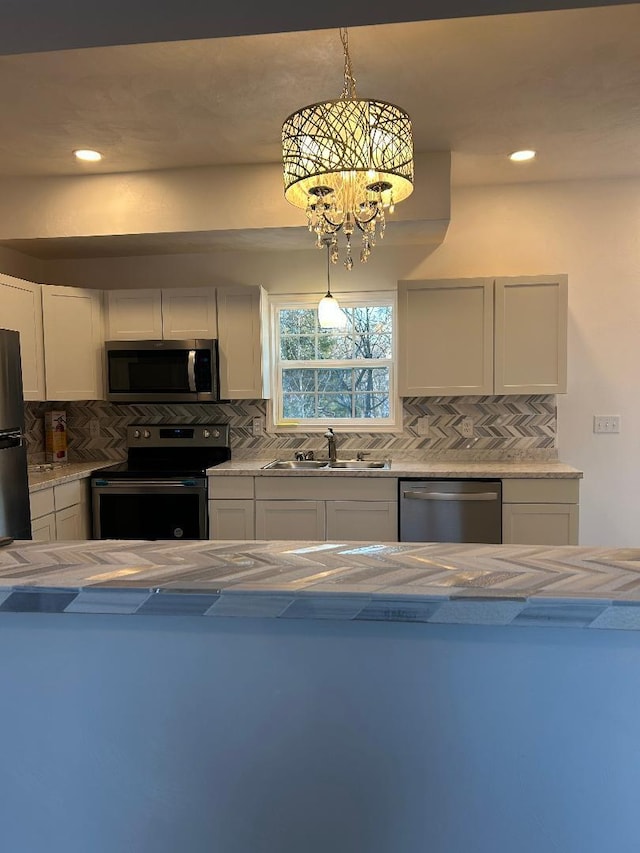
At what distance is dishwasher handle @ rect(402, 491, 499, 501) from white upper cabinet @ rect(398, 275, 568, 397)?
668 mm

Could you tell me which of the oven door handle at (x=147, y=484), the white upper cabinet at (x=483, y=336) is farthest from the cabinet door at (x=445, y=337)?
the oven door handle at (x=147, y=484)

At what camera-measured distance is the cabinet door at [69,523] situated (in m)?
3.19

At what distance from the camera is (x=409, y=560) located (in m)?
1.07

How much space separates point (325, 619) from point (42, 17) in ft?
4.43

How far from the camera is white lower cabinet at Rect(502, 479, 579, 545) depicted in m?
3.11

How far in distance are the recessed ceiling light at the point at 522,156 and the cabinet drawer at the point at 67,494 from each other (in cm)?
319

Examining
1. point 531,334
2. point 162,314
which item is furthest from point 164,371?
point 531,334

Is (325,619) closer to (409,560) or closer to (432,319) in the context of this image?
(409,560)

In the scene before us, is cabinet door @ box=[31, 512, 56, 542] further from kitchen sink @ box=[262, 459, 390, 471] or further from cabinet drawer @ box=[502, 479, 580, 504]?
cabinet drawer @ box=[502, 479, 580, 504]

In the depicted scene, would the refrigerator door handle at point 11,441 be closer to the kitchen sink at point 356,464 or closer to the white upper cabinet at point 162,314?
the white upper cabinet at point 162,314

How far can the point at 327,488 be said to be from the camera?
3.28 m

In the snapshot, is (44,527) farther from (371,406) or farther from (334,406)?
(371,406)

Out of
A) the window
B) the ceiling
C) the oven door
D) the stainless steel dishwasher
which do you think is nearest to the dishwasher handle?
the stainless steel dishwasher

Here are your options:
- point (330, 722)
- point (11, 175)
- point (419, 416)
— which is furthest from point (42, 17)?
point (419, 416)
